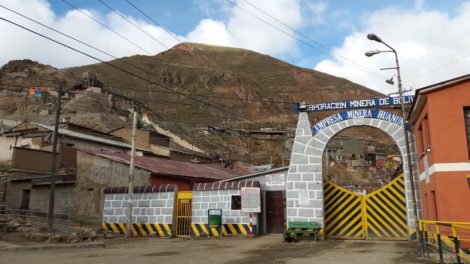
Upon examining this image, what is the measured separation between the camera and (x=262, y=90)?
7111 inches

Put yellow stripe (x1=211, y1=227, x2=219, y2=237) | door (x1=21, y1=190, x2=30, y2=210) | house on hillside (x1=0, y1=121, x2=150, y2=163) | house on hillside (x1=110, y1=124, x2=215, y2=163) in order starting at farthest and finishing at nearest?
house on hillside (x1=110, y1=124, x2=215, y2=163)
house on hillside (x1=0, y1=121, x2=150, y2=163)
door (x1=21, y1=190, x2=30, y2=210)
yellow stripe (x1=211, y1=227, x2=219, y2=237)

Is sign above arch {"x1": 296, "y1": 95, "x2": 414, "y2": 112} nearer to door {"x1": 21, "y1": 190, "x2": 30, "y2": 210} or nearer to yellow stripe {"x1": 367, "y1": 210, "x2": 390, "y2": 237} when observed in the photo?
yellow stripe {"x1": 367, "y1": 210, "x2": 390, "y2": 237}

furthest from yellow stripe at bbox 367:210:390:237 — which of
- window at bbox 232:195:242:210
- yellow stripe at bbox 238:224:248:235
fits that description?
window at bbox 232:195:242:210

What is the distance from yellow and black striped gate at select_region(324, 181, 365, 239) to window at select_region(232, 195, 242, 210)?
3894mm

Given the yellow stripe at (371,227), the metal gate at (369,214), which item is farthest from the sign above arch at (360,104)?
the yellow stripe at (371,227)

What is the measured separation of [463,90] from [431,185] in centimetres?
323

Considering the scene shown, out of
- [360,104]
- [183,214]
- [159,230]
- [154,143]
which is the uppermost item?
[154,143]

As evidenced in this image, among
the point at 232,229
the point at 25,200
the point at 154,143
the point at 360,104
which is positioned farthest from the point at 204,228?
the point at 154,143

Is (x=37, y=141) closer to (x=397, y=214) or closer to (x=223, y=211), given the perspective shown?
(x=223, y=211)

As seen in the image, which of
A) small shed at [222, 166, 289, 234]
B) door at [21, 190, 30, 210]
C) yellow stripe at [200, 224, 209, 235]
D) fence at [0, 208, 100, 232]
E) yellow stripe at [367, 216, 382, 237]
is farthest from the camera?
door at [21, 190, 30, 210]

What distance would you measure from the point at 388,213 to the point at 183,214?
373 inches

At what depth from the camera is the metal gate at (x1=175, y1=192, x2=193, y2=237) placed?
66.4 ft

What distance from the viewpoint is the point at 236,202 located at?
762 inches

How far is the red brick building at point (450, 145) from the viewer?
1223 cm
